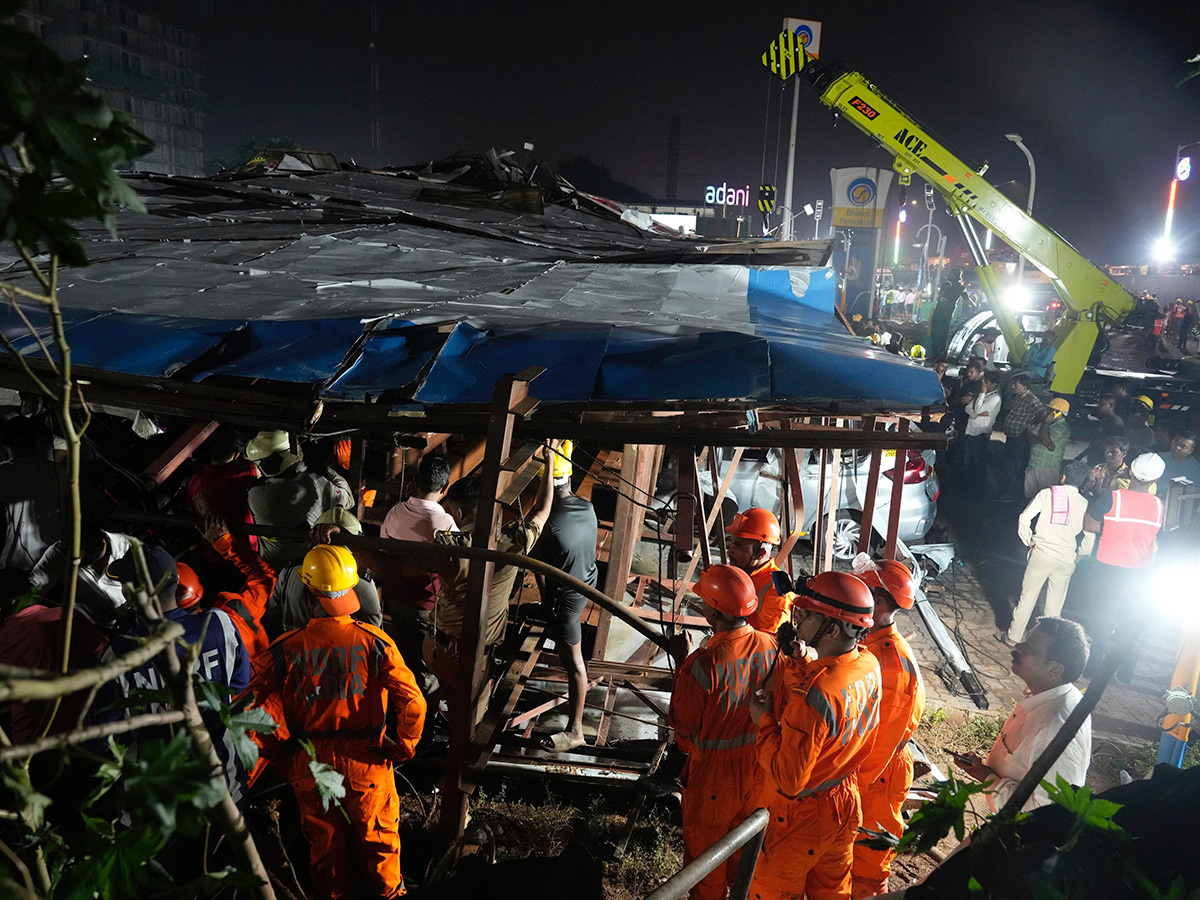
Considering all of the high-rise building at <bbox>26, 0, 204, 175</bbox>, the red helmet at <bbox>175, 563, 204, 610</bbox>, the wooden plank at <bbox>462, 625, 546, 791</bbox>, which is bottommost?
the wooden plank at <bbox>462, 625, 546, 791</bbox>

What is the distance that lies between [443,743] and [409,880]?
3.29ft

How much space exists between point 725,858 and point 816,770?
5.22 feet

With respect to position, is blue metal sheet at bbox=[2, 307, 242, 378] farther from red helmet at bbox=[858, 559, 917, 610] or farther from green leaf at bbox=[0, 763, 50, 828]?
red helmet at bbox=[858, 559, 917, 610]

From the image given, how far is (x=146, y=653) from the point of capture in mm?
997

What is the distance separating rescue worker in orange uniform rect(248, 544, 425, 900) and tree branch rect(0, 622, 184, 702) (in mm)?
2644

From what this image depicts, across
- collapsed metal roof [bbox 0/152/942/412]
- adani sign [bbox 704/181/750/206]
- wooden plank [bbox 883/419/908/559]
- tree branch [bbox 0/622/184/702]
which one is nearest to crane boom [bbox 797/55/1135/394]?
collapsed metal roof [bbox 0/152/942/412]

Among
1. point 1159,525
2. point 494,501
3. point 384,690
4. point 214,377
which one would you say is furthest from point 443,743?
point 1159,525

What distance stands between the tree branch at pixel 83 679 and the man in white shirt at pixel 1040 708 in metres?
3.85

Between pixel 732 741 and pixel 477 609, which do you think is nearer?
pixel 477 609

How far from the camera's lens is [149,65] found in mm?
81625

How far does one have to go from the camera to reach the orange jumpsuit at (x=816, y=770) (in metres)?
3.34

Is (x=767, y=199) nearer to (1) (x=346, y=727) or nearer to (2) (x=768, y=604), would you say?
(2) (x=768, y=604)

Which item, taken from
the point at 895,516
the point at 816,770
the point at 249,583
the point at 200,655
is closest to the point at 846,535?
the point at 895,516

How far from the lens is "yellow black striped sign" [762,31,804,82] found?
1619 cm
